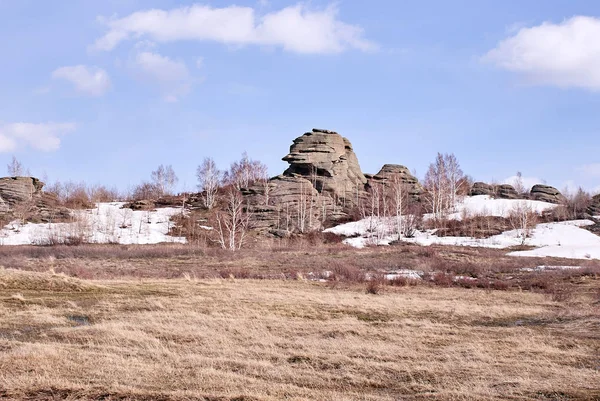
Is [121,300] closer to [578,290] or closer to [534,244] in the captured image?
[578,290]

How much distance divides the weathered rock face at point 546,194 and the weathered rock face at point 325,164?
33.9 m

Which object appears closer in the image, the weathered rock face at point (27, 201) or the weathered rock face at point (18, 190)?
the weathered rock face at point (27, 201)

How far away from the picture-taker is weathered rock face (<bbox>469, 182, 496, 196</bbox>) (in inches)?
4070

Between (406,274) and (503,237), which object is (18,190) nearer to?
(406,274)

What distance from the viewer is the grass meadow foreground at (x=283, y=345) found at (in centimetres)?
941

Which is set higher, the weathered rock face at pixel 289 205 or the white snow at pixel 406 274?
the weathered rock face at pixel 289 205

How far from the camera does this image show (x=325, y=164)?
8869 cm

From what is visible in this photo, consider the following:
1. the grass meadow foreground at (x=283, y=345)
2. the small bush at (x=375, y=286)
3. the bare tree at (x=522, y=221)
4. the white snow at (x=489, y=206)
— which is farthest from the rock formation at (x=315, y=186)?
the grass meadow foreground at (x=283, y=345)

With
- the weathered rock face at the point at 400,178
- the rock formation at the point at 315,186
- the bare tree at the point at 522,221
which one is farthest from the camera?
the weathered rock face at the point at 400,178

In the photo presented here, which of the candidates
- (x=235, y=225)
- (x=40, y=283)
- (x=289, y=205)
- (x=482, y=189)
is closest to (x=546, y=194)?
(x=482, y=189)

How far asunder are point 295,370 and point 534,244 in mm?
58195

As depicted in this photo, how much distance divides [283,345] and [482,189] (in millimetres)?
98065

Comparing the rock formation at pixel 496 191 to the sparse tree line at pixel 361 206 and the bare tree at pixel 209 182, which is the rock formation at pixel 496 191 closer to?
the sparse tree line at pixel 361 206

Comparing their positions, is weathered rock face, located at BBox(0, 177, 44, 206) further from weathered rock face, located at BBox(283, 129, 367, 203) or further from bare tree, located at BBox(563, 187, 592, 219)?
bare tree, located at BBox(563, 187, 592, 219)
